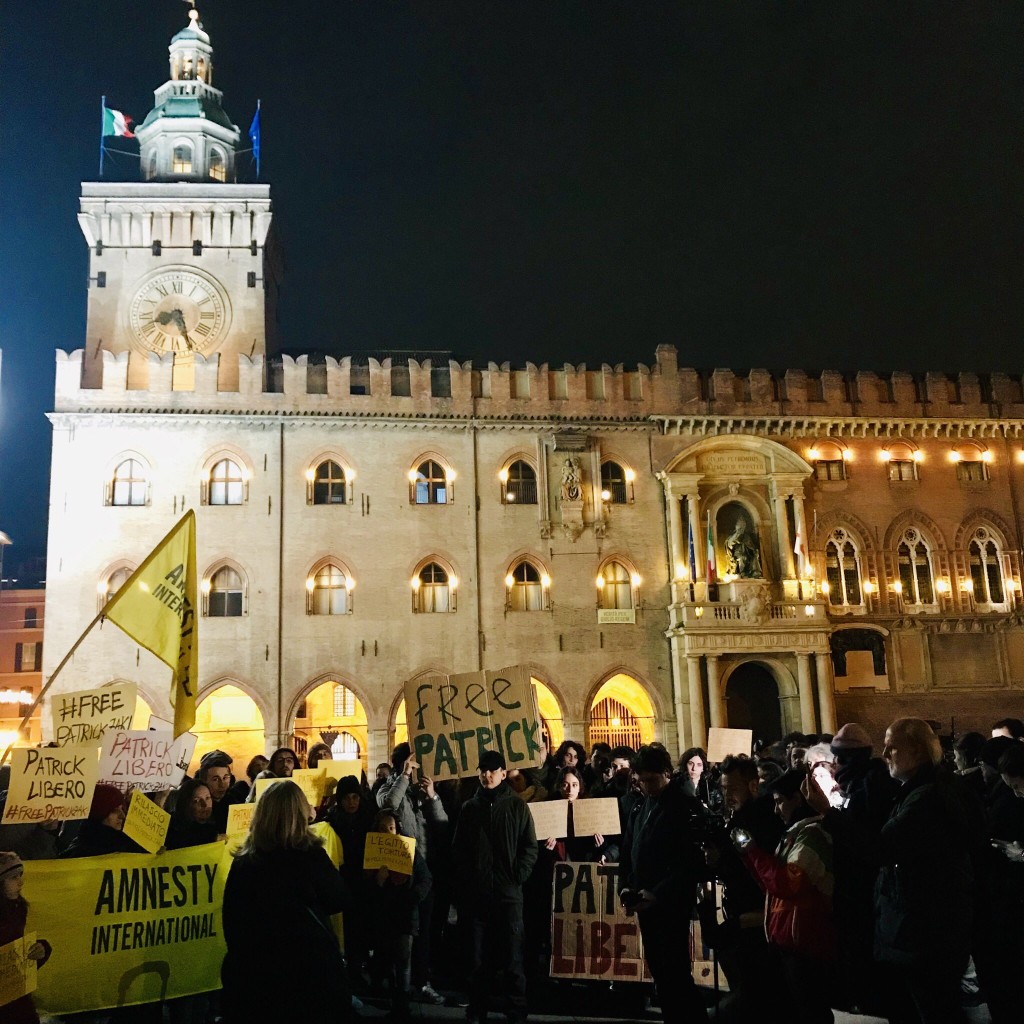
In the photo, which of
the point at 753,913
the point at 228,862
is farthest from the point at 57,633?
the point at 753,913

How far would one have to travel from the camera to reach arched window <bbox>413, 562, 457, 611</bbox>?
29.7 metres

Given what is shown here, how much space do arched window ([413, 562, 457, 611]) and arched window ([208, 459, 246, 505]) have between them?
5.48 m

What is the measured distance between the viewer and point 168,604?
403 inches

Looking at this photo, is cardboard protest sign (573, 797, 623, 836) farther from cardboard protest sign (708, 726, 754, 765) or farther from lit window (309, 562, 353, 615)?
lit window (309, 562, 353, 615)

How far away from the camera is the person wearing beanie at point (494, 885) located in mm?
8938

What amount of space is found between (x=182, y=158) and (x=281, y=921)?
33.7 m

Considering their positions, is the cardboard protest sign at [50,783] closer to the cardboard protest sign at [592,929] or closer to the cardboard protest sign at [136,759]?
the cardboard protest sign at [136,759]

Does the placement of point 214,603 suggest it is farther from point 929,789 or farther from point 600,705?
point 929,789

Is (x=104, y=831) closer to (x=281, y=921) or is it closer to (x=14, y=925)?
(x=14, y=925)

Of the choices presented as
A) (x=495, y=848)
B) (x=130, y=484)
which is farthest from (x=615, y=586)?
(x=495, y=848)

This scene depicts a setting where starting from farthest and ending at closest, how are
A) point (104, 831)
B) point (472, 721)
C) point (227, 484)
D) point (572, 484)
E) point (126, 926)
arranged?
point (572, 484) < point (227, 484) < point (472, 721) < point (104, 831) < point (126, 926)

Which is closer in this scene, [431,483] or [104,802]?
[104,802]

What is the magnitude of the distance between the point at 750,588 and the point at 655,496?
3.89m

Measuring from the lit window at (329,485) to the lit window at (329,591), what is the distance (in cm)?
188
